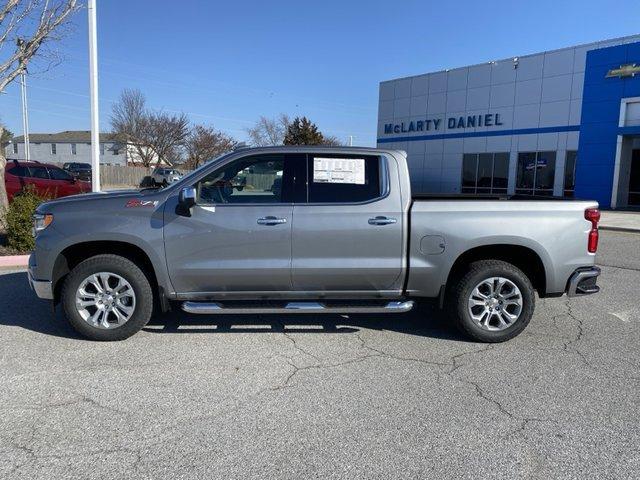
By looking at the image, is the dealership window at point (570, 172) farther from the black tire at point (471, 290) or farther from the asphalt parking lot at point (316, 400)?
the black tire at point (471, 290)

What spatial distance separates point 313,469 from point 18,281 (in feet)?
20.7

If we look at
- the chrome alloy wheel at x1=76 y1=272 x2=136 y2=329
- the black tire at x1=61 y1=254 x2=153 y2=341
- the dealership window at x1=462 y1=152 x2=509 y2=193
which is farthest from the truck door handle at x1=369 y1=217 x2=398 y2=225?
the dealership window at x1=462 y1=152 x2=509 y2=193

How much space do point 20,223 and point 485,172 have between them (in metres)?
27.4

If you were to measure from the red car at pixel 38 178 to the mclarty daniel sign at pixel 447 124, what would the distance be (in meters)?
23.4

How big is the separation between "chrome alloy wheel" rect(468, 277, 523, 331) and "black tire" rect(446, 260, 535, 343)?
34 mm

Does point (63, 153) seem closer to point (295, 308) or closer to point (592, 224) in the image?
point (295, 308)

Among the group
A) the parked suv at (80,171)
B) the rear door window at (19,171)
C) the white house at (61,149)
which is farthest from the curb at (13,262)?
the white house at (61,149)

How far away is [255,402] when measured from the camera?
3748mm

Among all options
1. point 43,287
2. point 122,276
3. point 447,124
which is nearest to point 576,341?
point 122,276

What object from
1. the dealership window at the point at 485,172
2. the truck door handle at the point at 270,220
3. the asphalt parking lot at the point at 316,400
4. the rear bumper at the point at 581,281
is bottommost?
the asphalt parking lot at the point at 316,400

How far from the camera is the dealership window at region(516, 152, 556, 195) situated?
28.1 meters

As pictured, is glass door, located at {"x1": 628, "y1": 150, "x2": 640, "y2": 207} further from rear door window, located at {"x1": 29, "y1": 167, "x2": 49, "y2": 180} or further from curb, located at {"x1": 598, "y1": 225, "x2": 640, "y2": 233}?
rear door window, located at {"x1": 29, "y1": 167, "x2": 49, "y2": 180}

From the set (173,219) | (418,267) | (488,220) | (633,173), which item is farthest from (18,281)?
(633,173)

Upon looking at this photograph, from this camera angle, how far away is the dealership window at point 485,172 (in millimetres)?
30297
